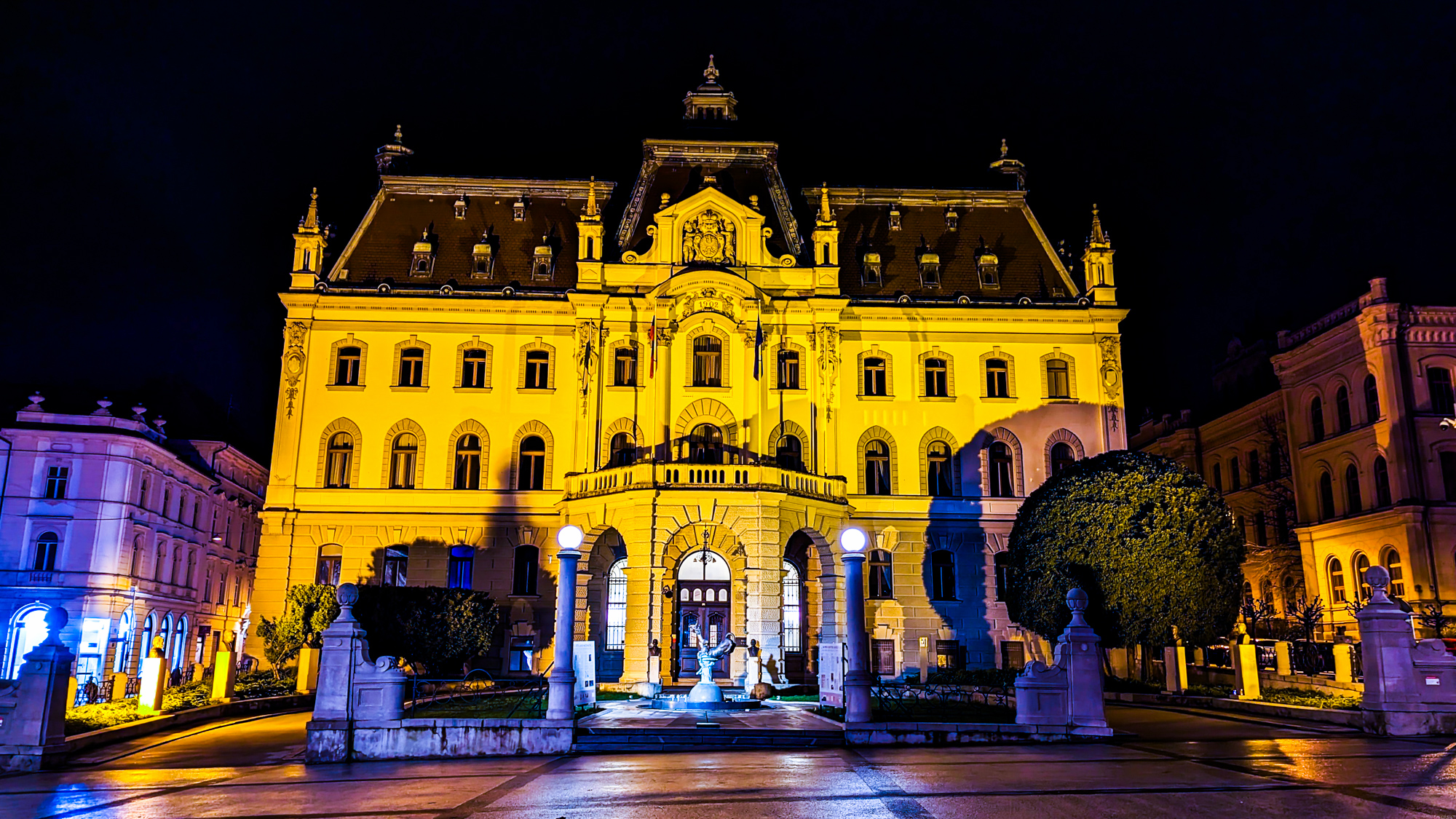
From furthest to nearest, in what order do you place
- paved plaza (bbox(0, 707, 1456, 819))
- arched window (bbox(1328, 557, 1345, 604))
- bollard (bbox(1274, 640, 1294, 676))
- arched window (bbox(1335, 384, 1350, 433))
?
arched window (bbox(1335, 384, 1350, 433)) → arched window (bbox(1328, 557, 1345, 604)) → bollard (bbox(1274, 640, 1294, 676)) → paved plaza (bbox(0, 707, 1456, 819))

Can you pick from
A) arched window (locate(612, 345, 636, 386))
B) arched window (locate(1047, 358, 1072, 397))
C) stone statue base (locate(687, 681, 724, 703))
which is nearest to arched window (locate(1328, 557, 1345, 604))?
arched window (locate(1047, 358, 1072, 397))

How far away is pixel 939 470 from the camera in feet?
135

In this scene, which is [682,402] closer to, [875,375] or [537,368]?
[537,368]

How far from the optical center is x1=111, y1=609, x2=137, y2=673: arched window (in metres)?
49.6

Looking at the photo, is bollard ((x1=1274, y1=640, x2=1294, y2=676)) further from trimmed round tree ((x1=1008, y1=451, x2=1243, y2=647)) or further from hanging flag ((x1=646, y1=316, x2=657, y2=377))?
hanging flag ((x1=646, y1=316, x2=657, y2=377))

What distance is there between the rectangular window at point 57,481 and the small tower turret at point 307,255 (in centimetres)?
1930

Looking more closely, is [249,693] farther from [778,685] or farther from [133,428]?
[133,428]

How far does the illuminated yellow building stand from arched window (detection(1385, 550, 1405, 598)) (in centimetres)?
1191

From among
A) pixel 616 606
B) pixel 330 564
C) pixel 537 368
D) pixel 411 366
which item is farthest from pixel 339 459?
pixel 616 606

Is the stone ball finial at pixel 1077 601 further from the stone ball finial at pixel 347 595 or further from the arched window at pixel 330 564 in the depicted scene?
the arched window at pixel 330 564

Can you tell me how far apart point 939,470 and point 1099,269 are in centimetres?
1087

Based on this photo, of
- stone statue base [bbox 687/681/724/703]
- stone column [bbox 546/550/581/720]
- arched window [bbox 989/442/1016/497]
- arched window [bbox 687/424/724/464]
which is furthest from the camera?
arched window [bbox 989/442/1016/497]

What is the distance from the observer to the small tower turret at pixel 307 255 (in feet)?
135

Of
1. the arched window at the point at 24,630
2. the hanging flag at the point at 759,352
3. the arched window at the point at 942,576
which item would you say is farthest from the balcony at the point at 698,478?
the arched window at the point at 24,630
